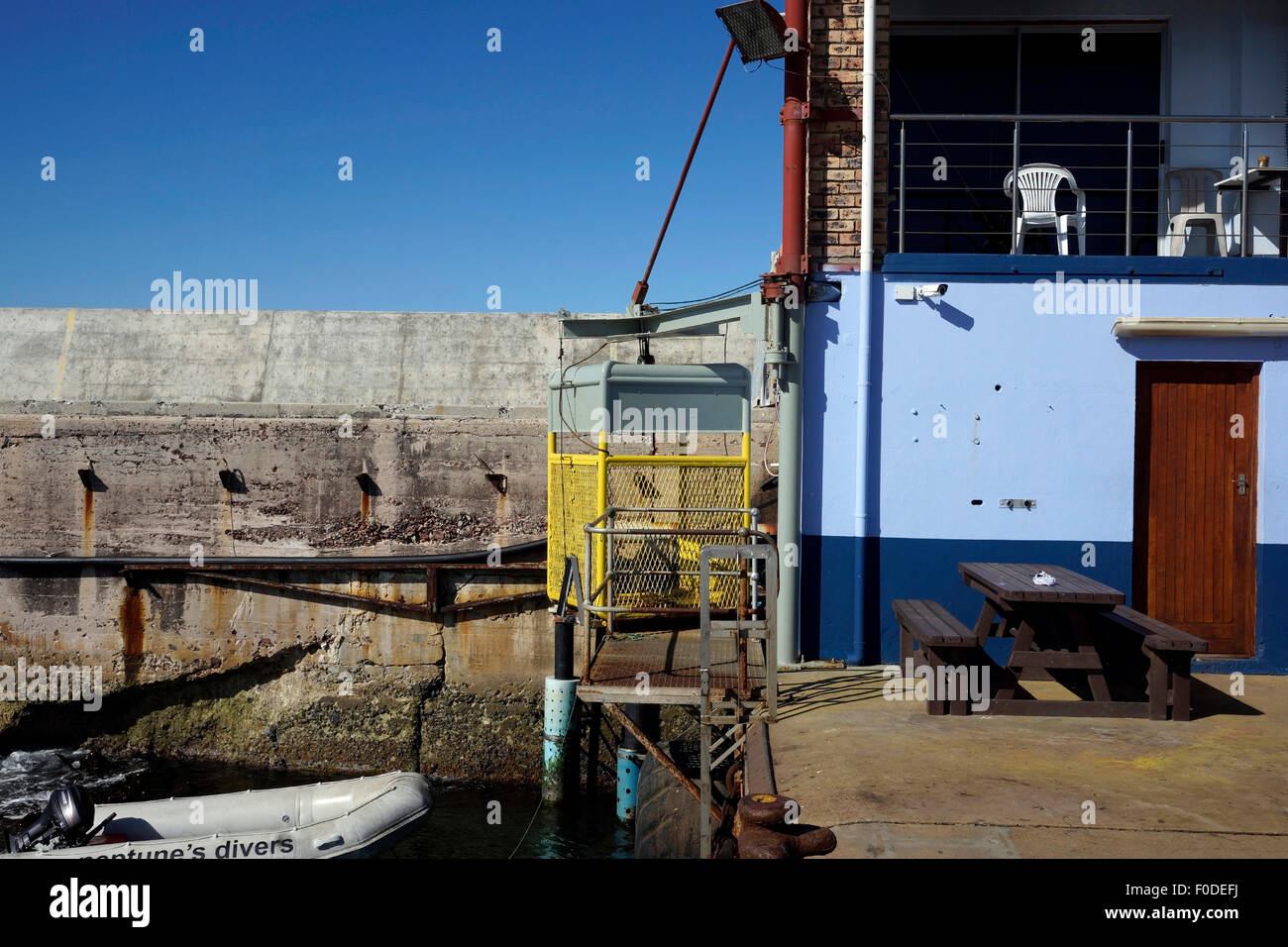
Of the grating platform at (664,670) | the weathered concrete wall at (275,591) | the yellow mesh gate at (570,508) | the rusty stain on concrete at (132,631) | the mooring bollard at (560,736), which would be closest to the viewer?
the grating platform at (664,670)

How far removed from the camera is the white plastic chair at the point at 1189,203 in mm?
9375

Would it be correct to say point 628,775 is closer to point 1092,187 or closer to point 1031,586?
point 1031,586

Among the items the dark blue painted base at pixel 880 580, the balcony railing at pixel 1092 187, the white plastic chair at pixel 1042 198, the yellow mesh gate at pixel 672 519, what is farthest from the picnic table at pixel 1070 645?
the balcony railing at pixel 1092 187

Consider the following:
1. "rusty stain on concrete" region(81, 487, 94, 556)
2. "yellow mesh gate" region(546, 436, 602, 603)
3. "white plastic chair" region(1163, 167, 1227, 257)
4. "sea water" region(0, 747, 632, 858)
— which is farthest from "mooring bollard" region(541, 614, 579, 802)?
"white plastic chair" region(1163, 167, 1227, 257)

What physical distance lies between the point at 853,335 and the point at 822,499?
136cm

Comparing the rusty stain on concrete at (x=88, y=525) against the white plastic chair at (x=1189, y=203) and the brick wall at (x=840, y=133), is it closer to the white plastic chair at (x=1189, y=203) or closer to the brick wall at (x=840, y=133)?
the brick wall at (x=840, y=133)

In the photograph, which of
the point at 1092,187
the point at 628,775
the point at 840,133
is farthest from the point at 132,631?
the point at 1092,187

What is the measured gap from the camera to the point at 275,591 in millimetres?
11312

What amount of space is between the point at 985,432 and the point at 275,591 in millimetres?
7876

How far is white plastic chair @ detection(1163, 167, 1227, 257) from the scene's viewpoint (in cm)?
938

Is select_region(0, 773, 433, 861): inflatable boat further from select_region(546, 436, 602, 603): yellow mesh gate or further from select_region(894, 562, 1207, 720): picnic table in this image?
select_region(894, 562, 1207, 720): picnic table

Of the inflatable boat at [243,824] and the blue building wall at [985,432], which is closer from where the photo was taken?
the inflatable boat at [243,824]

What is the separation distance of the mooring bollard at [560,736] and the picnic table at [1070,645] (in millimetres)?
3480
